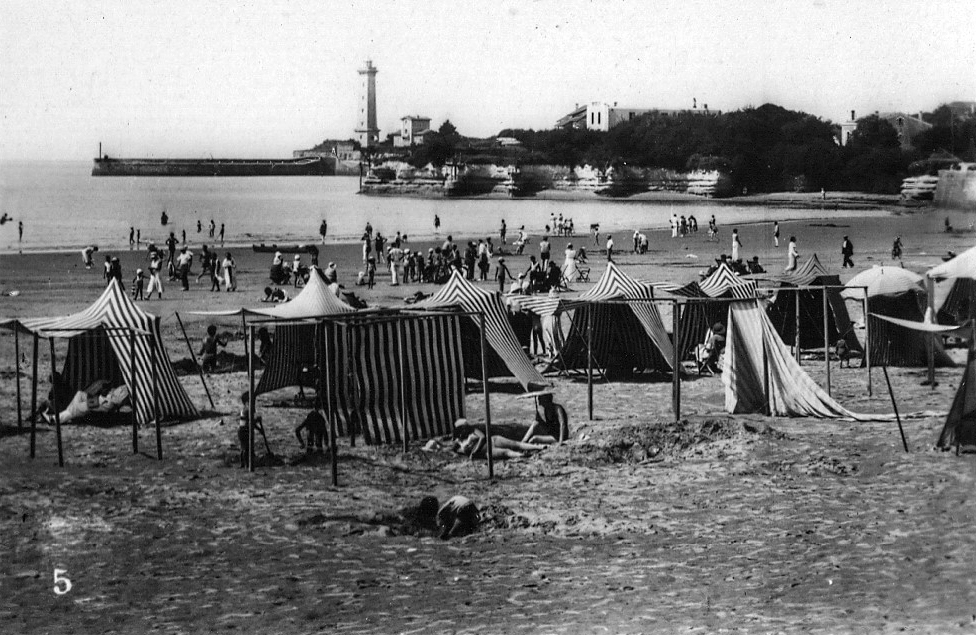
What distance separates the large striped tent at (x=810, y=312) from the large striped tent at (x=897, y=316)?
0.52 metres

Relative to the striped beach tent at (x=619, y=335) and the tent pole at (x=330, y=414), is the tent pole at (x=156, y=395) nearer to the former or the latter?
the tent pole at (x=330, y=414)

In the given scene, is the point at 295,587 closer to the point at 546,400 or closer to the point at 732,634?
the point at 732,634

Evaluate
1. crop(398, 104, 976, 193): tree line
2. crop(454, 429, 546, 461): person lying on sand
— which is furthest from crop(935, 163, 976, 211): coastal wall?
crop(454, 429, 546, 461): person lying on sand

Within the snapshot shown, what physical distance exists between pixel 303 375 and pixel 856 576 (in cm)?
944

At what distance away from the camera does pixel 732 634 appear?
8.21 meters

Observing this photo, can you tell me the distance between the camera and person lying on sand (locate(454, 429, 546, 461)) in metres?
13.4

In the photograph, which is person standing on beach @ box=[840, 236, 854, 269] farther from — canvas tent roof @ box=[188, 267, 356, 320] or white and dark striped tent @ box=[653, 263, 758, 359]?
canvas tent roof @ box=[188, 267, 356, 320]

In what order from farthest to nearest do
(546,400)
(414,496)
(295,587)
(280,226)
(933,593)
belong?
(280,226)
(546,400)
(414,496)
(295,587)
(933,593)

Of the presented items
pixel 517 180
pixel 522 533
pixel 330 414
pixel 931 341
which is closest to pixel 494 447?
pixel 330 414

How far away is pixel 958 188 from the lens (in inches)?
2766

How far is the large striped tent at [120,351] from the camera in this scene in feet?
45.7

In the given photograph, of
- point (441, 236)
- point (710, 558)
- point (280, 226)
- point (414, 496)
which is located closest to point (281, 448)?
point (414, 496)

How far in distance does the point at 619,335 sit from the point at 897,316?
4.94 m

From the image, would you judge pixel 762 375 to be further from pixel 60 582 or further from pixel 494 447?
pixel 60 582
